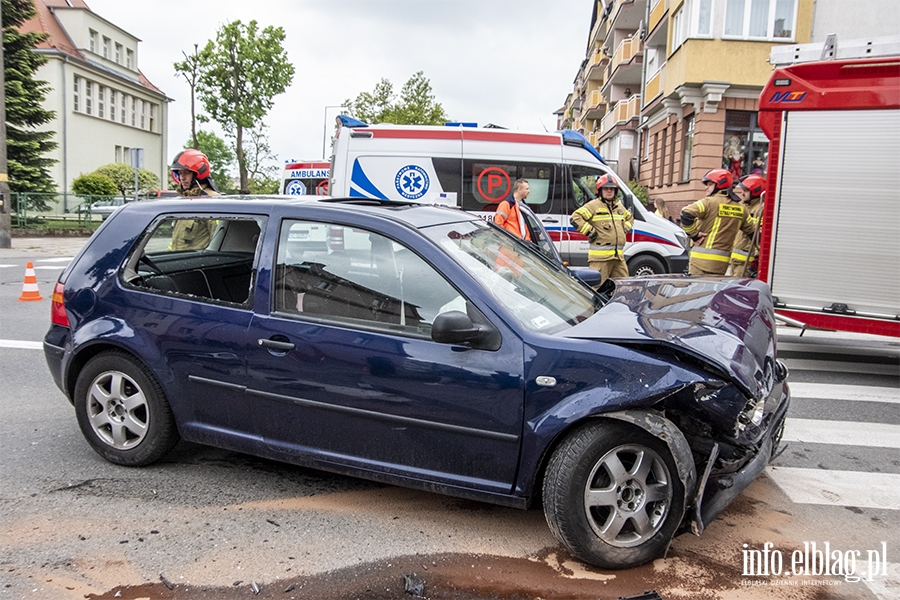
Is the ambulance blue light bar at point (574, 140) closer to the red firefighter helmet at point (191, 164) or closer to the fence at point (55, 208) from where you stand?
→ the red firefighter helmet at point (191, 164)

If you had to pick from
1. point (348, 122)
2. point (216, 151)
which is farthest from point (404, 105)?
point (216, 151)

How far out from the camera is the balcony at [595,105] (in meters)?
45.4

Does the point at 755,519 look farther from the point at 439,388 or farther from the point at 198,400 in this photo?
the point at 198,400

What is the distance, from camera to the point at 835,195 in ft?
23.0

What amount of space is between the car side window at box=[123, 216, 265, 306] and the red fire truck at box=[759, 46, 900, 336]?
540 centimetres

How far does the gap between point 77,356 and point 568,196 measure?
8694 mm

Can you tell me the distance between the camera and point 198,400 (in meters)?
3.93

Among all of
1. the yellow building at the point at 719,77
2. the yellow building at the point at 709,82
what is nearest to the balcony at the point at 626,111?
the yellow building at the point at 709,82

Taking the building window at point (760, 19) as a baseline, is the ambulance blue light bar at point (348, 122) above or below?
below

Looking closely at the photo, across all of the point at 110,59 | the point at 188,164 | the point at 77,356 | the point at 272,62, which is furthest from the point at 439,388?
the point at 110,59

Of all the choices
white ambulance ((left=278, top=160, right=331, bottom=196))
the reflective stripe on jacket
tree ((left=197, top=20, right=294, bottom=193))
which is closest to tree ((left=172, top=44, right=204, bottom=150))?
tree ((left=197, top=20, right=294, bottom=193))

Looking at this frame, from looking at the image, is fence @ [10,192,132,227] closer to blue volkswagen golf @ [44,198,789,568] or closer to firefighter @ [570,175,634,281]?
firefighter @ [570,175,634,281]

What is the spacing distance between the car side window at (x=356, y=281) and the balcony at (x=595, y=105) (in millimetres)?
43279

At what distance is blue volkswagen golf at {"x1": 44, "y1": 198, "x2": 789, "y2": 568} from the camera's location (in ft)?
10.3
